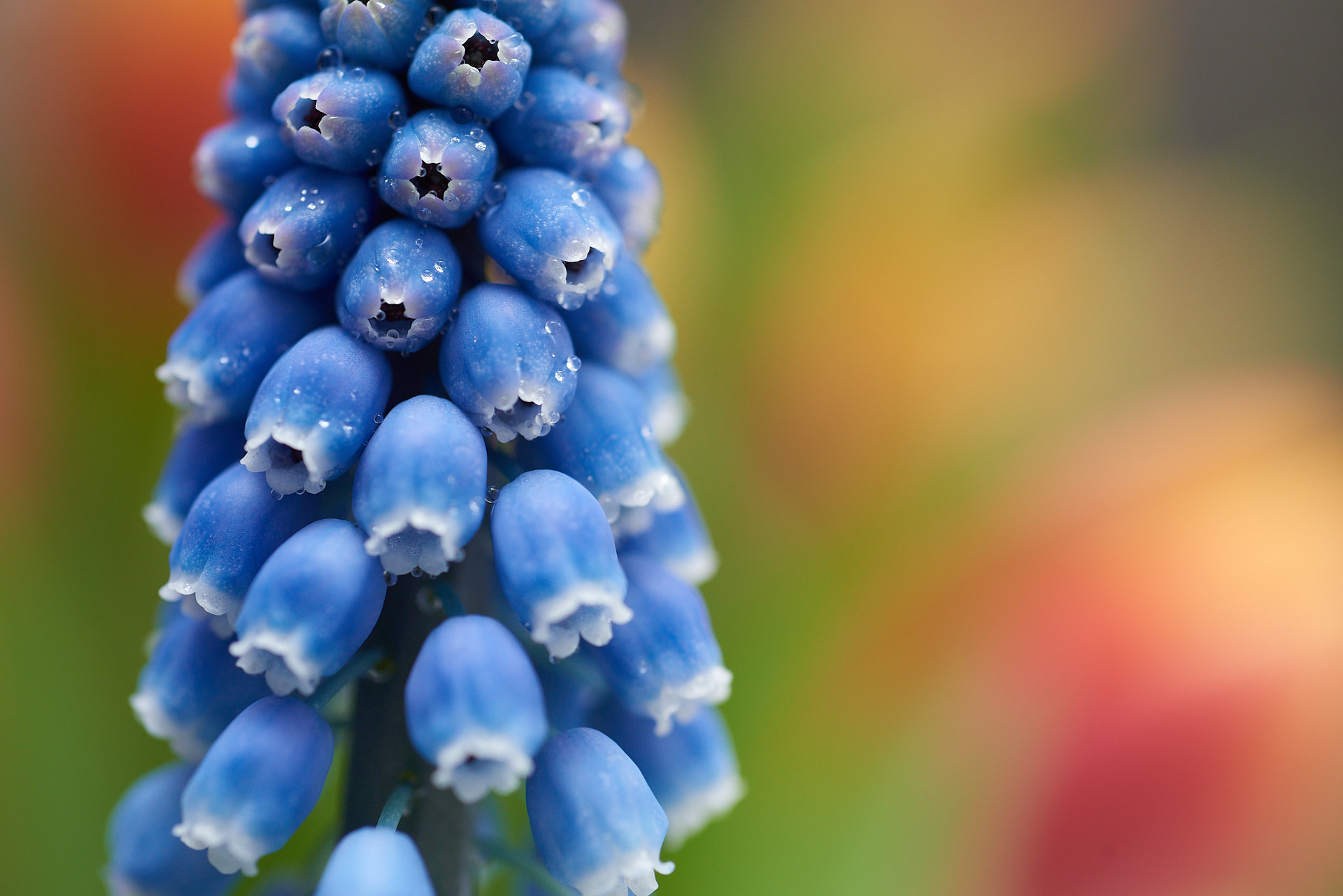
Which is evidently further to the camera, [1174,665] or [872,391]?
[872,391]

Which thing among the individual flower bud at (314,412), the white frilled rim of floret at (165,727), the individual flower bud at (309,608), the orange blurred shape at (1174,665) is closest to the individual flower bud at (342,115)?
the individual flower bud at (314,412)

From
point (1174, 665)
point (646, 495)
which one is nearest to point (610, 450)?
point (646, 495)

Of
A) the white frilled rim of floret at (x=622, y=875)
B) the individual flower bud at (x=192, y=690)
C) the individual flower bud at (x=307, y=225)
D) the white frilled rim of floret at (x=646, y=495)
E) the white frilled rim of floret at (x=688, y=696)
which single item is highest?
the individual flower bud at (x=307, y=225)

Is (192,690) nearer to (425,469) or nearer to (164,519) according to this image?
(164,519)

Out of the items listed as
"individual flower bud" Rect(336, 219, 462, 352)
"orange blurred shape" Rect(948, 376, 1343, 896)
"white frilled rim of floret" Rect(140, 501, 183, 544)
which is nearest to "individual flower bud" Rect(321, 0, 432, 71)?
A: "individual flower bud" Rect(336, 219, 462, 352)

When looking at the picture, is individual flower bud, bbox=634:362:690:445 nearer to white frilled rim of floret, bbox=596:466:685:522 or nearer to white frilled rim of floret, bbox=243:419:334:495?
white frilled rim of floret, bbox=596:466:685:522

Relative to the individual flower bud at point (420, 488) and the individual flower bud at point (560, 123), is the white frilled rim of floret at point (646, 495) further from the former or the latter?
the individual flower bud at point (560, 123)
